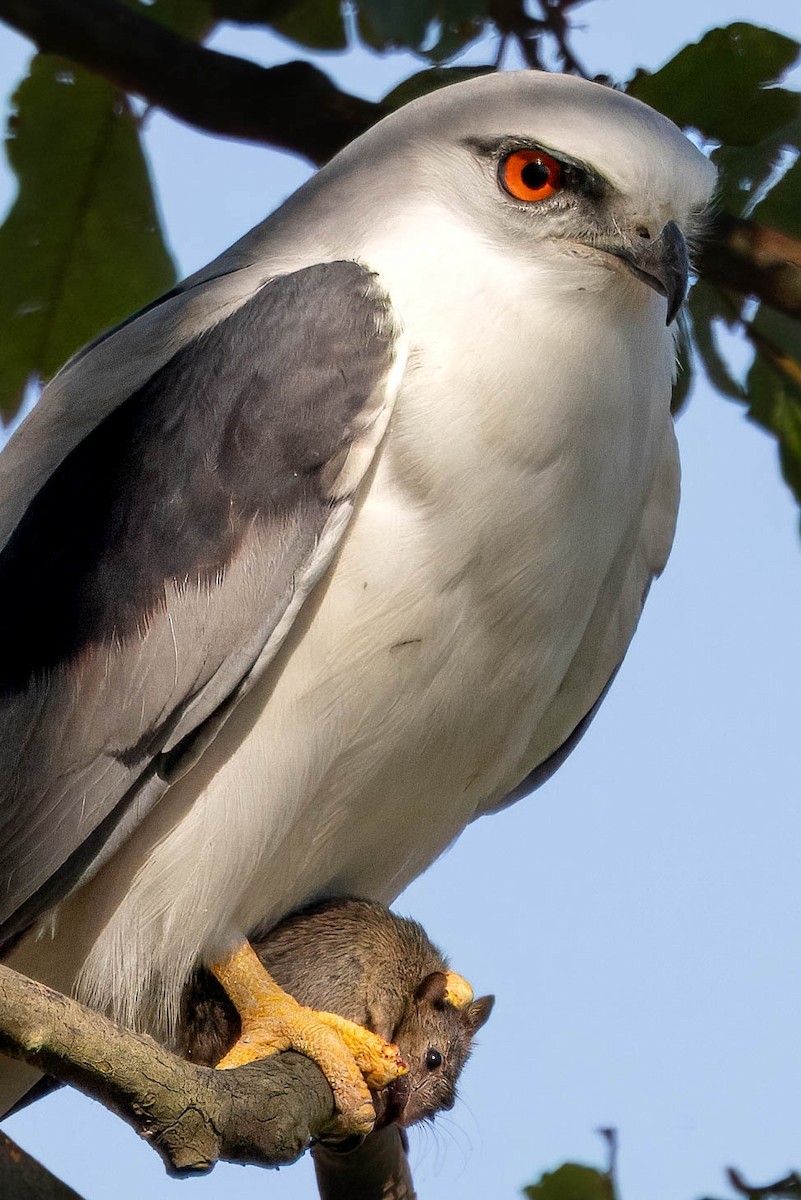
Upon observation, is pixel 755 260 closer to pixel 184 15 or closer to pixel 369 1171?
pixel 184 15

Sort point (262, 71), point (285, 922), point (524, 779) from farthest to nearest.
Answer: point (524, 779) < point (262, 71) < point (285, 922)

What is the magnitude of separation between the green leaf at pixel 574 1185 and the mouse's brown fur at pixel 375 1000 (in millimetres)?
372

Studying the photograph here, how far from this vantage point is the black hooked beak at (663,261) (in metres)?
3.67

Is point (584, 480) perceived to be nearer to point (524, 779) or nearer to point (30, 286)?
point (524, 779)

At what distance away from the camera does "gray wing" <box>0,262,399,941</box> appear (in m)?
3.46

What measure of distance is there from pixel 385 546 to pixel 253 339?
547mm

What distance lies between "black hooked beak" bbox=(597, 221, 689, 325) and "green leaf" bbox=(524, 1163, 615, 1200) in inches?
75.5

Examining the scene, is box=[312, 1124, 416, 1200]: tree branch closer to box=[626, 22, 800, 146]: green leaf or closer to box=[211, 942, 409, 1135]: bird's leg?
box=[211, 942, 409, 1135]: bird's leg

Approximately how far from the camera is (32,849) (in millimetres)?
3486

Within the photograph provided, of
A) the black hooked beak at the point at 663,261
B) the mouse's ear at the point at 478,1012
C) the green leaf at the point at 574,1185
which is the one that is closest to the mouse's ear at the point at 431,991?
the mouse's ear at the point at 478,1012

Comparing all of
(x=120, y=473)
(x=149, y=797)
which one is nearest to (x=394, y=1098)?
(x=149, y=797)

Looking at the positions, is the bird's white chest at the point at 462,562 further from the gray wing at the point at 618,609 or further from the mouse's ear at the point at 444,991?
the mouse's ear at the point at 444,991

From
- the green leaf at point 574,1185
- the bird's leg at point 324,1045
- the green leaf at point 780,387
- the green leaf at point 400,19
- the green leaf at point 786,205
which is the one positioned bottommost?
the bird's leg at point 324,1045

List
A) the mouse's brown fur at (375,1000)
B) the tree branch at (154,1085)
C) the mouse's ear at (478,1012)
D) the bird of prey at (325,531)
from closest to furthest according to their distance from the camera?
the tree branch at (154,1085) < the bird of prey at (325,531) < the mouse's brown fur at (375,1000) < the mouse's ear at (478,1012)
